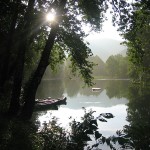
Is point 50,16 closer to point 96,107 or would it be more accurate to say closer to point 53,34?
point 53,34

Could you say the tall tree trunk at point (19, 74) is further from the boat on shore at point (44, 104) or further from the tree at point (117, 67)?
the tree at point (117, 67)

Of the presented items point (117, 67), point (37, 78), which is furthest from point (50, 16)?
point (117, 67)

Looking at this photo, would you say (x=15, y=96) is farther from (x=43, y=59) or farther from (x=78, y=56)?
(x=78, y=56)

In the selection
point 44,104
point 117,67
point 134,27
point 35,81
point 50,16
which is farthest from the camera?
point 117,67

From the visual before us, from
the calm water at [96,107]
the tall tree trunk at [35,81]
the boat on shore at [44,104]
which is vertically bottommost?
the calm water at [96,107]

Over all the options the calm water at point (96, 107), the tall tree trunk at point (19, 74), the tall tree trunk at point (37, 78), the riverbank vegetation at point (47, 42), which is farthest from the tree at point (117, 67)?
the tall tree trunk at point (19, 74)

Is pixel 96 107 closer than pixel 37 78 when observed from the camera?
No

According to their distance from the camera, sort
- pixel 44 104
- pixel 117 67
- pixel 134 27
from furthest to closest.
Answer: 1. pixel 117 67
2. pixel 44 104
3. pixel 134 27

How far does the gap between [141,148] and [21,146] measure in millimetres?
5780

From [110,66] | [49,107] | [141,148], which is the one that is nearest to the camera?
[141,148]

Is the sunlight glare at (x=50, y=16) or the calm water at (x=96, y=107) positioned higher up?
the sunlight glare at (x=50, y=16)

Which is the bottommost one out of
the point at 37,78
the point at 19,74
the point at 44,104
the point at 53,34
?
the point at 44,104

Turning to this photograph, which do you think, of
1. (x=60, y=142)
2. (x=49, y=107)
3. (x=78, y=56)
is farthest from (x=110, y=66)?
(x=60, y=142)

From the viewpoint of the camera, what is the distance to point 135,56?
1614 centimetres
